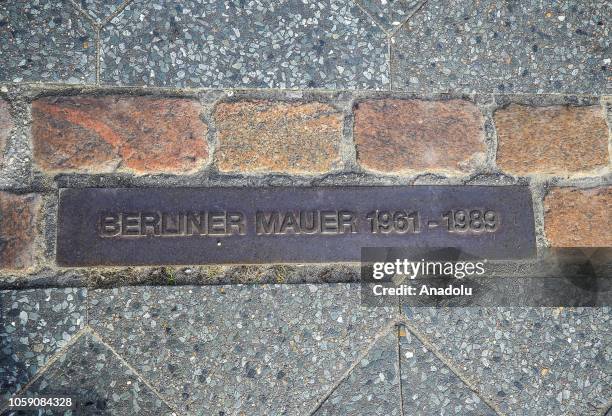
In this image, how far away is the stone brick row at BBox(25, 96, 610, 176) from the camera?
1730 millimetres

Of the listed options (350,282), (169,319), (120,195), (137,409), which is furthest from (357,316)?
(120,195)

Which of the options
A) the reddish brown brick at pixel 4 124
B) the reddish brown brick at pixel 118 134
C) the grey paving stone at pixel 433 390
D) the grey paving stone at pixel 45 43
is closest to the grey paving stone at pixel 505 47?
the reddish brown brick at pixel 118 134

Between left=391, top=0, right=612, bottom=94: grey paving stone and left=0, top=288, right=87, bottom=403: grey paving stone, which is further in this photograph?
→ left=391, top=0, right=612, bottom=94: grey paving stone

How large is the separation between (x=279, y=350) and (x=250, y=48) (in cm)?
100

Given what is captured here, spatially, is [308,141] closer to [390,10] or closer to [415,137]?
[415,137]

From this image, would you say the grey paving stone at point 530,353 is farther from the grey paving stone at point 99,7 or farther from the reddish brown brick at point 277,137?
the grey paving stone at point 99,7

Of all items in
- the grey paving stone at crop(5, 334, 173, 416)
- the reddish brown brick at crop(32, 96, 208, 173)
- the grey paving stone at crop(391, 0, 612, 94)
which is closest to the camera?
the grey paving stone at crop(5, 334, 173, 416)

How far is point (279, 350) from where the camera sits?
168cm

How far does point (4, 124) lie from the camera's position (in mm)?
1713

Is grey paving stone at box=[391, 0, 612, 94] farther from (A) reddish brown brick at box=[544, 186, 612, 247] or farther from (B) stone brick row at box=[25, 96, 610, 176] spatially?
(A) reddish brown brick at box=[544, 186, 612, 247]

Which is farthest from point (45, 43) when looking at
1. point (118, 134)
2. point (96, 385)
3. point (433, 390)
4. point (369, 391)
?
point (433, 390)

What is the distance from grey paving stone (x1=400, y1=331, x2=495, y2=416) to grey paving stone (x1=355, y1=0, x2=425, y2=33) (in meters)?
1.09

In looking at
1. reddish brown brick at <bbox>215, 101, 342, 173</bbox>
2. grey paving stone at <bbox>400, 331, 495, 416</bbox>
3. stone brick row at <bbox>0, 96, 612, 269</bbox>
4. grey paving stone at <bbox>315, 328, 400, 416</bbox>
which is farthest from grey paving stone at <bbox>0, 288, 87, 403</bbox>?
grey paving stone at <bbox>400, 331, 495, 416</bbox>

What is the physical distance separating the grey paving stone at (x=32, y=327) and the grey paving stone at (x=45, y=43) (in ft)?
2.29
